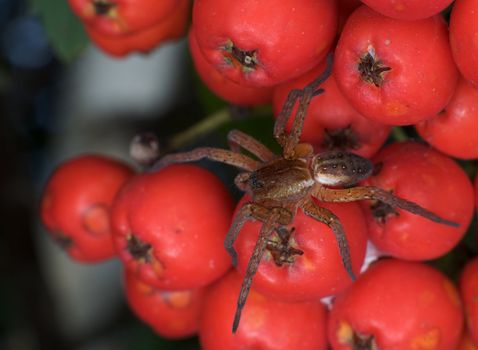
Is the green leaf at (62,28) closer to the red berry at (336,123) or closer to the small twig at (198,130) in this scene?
the small twig at (198,130)

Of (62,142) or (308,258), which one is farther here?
(62,142)

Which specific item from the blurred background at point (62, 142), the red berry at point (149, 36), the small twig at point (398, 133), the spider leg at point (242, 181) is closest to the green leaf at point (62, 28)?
the red berry at point (149, 36)

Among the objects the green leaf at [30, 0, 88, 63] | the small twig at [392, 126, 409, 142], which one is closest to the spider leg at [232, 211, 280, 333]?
the small twig at [392, 126, 409, 142]

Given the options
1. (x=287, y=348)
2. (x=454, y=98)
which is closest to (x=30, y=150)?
(x=287, y=348)

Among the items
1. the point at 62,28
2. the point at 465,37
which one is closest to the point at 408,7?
the point at 465,37

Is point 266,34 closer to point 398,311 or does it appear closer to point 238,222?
point 238,222

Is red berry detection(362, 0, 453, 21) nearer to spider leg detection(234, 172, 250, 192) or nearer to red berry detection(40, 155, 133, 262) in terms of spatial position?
spider leg detection(234, 172, 250, 192)
